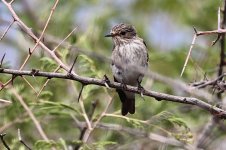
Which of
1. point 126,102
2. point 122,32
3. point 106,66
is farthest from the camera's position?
point 106,66

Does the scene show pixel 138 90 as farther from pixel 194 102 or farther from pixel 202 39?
pixel 202 39

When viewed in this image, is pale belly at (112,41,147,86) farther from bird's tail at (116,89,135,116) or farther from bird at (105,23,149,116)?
bird's tail at (116,89,135,116)

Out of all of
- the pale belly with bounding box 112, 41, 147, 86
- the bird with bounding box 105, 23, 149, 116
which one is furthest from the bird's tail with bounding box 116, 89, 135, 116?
the pale belly with bounding box 112, 41, 147, 86

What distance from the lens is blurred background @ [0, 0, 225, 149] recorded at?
21.5 feet

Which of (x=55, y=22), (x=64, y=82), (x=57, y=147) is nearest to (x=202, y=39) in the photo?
(x=55, y=22)

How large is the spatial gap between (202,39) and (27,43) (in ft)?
9.25

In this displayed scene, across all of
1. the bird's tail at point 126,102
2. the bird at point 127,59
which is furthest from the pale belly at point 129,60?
the bird's tail at point 126,102

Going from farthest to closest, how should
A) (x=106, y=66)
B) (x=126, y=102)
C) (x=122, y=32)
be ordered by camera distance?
(x=106, y=66)
(x=122, y=32)
(x=126, y=102)

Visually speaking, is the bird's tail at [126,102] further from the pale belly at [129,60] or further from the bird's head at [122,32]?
the bird's head at [122,32]

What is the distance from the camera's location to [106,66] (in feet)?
28.6

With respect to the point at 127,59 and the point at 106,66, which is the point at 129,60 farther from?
the point at 106,66

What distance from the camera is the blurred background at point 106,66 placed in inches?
257

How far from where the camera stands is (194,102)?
4.62m

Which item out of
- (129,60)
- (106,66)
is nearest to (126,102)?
(129,60)
